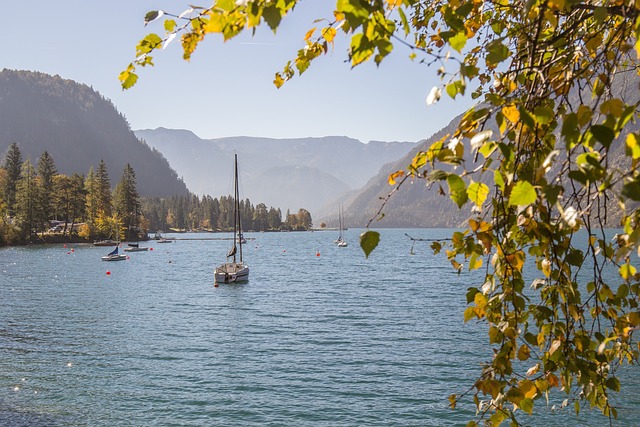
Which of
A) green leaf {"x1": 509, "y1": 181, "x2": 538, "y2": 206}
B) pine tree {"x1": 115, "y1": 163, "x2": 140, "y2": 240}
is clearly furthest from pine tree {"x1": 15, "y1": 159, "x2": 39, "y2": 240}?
green leaf {"x1": 509, "y1": 181, "x2": 538, "y2": 206}

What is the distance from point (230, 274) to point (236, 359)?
111 ft

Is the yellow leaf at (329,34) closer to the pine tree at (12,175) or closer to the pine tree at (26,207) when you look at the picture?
the pine tree at (26,207)

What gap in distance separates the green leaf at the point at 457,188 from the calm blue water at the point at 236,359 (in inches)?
312

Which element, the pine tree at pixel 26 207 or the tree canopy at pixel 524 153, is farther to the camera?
the pine tree at pixel 26 207

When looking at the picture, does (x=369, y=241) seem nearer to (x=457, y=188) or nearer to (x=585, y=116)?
(x=457, y=188)

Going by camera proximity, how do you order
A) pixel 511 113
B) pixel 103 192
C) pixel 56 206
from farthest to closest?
pixel 103 192
pixel 56 206
pixel 511 113

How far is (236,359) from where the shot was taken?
25250 millimetres

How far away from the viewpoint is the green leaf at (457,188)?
6.34ft

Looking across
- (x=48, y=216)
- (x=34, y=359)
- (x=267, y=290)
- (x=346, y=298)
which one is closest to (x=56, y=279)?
(x=267, y=290)

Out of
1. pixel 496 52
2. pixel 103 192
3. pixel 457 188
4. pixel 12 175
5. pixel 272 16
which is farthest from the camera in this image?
pixel 103 192

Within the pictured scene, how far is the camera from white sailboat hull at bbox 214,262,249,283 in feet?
Answer: 190

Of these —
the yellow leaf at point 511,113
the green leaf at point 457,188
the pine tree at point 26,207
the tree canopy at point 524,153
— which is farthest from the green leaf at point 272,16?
the pine tree at point 26,207

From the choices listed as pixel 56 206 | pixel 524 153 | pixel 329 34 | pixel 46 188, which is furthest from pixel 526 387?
pixel 56 206

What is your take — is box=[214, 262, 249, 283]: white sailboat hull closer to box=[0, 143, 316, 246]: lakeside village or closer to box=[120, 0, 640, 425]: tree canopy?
box=[120, 0, 640, 425]: tree canopy
